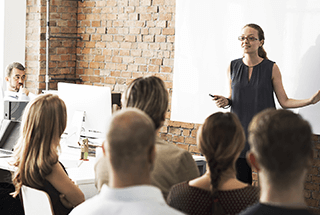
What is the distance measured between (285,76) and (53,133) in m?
2.27

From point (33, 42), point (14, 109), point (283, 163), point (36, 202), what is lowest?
point (36, 202)

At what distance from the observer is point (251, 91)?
3.16m

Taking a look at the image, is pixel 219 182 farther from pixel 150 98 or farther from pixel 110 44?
pixel 110 44

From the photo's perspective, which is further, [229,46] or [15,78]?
[15,78]

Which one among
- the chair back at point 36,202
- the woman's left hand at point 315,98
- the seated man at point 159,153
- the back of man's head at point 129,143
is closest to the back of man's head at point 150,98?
the seated man at point 159,153

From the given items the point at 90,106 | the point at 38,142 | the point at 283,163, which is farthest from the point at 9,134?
the point at 283,163

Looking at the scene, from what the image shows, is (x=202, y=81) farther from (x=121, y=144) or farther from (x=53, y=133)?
(x=121, y=144)

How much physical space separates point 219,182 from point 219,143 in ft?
0.46

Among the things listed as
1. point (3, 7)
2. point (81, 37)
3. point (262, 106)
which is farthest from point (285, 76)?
point (3, 7)

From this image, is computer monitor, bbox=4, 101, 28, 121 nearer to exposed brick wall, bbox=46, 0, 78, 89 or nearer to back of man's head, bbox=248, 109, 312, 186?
exposed brick wall, bbox=46, 0, 78, 89

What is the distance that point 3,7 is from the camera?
4.89 m

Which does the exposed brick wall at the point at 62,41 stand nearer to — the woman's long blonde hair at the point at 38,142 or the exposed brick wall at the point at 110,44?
the exposed brick wall at the point at 110,44

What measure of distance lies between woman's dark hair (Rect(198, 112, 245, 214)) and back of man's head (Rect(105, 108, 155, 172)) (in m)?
0.43

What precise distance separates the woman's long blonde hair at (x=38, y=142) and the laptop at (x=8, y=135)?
115cm
